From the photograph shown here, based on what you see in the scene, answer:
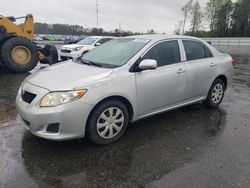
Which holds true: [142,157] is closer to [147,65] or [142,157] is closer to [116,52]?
[147,65]

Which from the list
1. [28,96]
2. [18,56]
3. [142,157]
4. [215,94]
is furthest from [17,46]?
[142,157]

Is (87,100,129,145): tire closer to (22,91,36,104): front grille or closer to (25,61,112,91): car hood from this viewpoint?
(25,61,112,91): car hood

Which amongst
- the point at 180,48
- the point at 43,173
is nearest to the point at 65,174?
the point at 43,173

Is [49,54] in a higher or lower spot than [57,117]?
higher

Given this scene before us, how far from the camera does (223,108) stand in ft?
18.6

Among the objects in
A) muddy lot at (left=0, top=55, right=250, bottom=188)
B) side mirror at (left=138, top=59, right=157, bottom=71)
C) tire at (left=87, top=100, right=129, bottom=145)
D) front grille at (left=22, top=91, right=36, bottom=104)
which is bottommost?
muddy lot at (left=0, top=55, right=250, bottom=188)

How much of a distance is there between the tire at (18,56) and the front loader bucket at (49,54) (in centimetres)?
85

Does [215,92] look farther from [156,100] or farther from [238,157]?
[238,157]

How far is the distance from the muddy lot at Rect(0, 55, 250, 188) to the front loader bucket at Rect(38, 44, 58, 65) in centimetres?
588

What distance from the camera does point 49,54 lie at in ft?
34.8

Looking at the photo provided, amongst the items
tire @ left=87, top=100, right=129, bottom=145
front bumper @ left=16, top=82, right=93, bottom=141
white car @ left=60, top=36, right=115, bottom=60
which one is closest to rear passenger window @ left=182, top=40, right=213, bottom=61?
tire @ left=87, top=100, right=129, bottom=145

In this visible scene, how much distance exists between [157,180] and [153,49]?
88.2 inches

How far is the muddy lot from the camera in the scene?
9.57 feet

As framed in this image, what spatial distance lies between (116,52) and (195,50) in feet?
5.62
